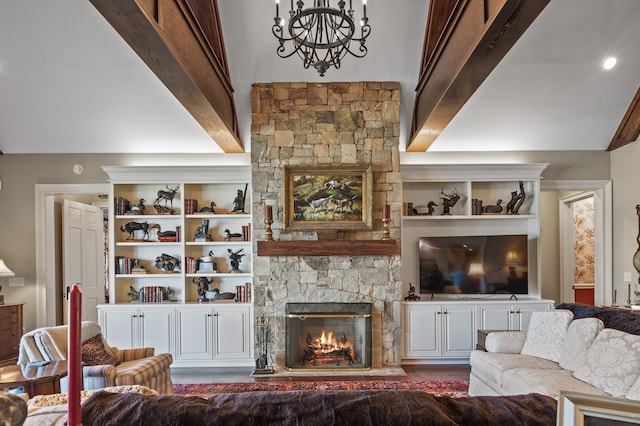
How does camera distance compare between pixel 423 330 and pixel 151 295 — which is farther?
pixel 151 295

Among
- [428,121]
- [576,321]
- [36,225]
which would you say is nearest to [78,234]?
[36,225]

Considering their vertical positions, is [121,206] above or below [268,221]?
above

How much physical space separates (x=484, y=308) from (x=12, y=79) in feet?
20.3

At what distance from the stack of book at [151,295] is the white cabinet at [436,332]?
3.22m

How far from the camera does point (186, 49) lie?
3.36 m

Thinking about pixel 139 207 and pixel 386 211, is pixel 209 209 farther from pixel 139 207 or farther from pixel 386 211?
pixel 386 211

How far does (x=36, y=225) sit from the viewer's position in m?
5.80

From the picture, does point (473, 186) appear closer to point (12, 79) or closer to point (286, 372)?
point (286, 372)

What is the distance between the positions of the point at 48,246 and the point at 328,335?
13.0 feet

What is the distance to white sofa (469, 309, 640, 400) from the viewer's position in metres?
2.92

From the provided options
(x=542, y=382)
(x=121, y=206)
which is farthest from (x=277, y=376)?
(x=121, y=206)

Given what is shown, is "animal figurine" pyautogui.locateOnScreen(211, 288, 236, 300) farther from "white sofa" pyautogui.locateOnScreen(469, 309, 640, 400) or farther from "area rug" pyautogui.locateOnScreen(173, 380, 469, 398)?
"white sofa" pyautogui.locateOnScreen(469, 309, 640, 400)

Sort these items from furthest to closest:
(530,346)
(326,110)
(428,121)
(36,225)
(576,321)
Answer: (36,225) → (326,110) → (428,121) → (530,346) → (576,321)

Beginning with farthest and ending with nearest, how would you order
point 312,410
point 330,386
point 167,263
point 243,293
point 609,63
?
point 167,263
point 243,293
point 609,63
point 330,386
point 312,410
